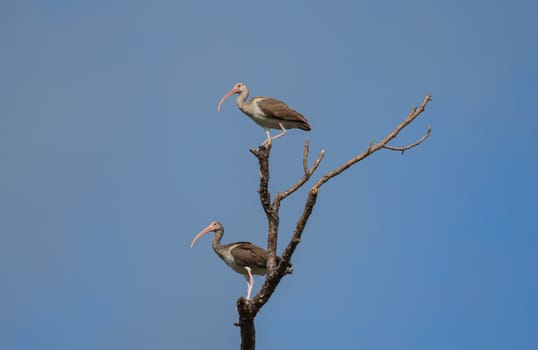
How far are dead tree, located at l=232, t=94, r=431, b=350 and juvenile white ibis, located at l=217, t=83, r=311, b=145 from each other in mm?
4647

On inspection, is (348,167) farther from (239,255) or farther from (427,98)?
(239,255)

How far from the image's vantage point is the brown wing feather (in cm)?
2184

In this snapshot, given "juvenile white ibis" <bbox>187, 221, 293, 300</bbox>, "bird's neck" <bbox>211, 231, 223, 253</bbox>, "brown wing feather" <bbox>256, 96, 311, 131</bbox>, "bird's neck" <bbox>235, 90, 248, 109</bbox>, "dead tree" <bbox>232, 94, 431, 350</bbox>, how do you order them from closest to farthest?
1. "dead tree" <bbox>232, 94, 431, 350</bbox>
2. "juvenile white ibis" <bbox>187, 221, 293, 300</bbox>
3. "bird's neck" <bbox>211, 231, 223, 253</bbox>
4. "brown wing feather" <bbox>256, 96, 311, 131</bbox>
5. "bird's neck" <bbox>235, 90, 248, 109</bbox>

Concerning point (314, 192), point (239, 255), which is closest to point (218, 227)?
point (239, 255)

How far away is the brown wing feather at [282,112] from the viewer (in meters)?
21.8

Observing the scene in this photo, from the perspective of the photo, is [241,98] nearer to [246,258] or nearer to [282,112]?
[282,112]

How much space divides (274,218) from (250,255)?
328 cm

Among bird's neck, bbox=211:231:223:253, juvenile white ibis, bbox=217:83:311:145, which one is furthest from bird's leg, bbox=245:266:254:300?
juvenile white ibis, bbox=217:83:311:145

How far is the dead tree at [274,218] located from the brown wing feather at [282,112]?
4.60 m

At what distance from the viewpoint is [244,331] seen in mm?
15758

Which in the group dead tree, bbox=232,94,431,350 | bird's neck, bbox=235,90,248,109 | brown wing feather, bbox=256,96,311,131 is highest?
bird's neck, bbox=235,90,248,109

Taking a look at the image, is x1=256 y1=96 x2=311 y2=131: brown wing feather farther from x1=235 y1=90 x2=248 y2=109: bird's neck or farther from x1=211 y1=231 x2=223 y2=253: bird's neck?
x1=211 y1=231 x2=223 y2=253: bird's neck

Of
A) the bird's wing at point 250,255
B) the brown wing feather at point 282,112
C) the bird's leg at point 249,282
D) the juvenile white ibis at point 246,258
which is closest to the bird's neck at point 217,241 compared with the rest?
the juvenile white ibis at point 246,258

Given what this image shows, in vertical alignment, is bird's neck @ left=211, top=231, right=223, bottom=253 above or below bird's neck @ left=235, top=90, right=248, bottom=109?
below
